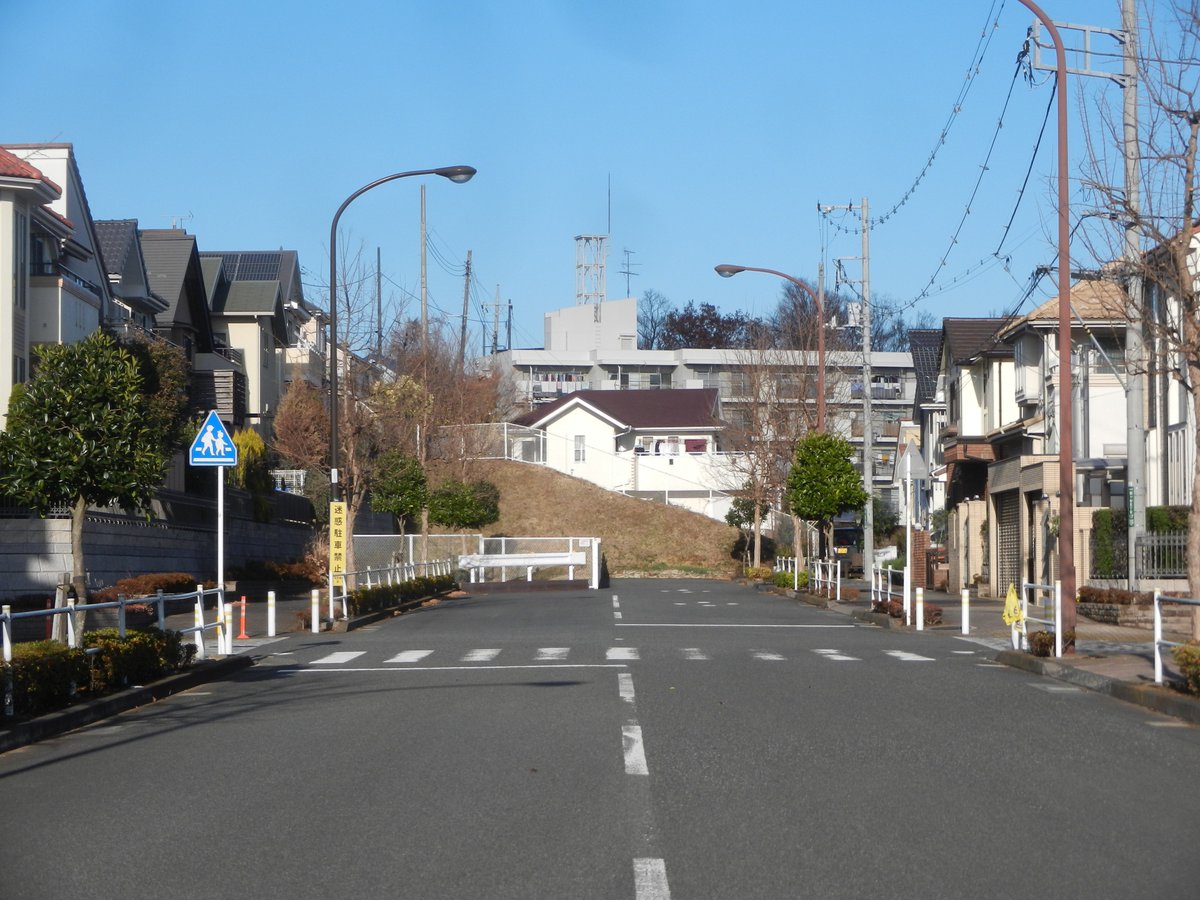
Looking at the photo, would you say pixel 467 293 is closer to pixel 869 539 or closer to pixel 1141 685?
pixel 869 539

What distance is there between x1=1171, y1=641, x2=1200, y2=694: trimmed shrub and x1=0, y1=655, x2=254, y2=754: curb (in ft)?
32.2

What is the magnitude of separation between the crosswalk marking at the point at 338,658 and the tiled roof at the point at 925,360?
40.1 meters

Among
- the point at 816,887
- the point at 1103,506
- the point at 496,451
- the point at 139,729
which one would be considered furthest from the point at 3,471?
the point at 496,451

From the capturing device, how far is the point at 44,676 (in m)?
11.7

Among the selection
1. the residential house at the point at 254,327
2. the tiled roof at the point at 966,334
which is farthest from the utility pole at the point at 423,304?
the tiled roof at the point at 966,334

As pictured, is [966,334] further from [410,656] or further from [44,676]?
[44,676]

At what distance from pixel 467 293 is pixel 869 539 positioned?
46.4 m

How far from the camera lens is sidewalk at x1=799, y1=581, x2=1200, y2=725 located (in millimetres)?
12641

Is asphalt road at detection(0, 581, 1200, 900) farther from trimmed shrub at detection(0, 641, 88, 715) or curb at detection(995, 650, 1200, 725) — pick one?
trimmed shrub at detection(0, 641, 88, 715)

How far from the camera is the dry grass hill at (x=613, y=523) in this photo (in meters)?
62.2

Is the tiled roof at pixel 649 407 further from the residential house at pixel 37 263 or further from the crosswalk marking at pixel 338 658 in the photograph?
the crosswalk marking at pixel 338 658

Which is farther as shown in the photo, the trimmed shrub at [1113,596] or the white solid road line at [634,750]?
the trimmed shrub at [1113,596]

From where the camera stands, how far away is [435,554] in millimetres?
51406

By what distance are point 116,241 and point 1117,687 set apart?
37.2 metres
